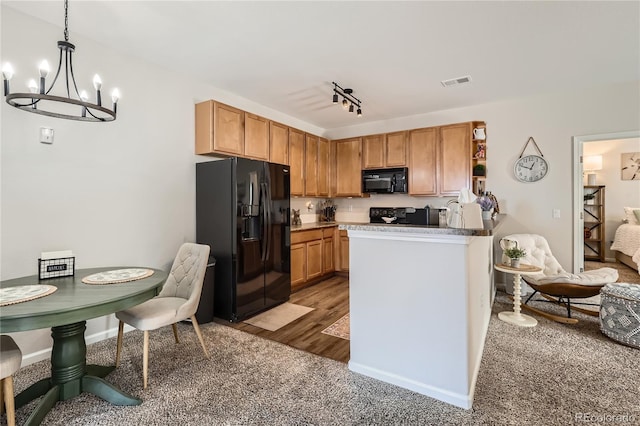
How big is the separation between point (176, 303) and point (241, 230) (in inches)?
42.0

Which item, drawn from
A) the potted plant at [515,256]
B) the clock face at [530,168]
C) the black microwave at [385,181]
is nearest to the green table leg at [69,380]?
the potted plant at [515,256]

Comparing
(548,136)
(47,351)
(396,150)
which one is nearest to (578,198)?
(548,136)

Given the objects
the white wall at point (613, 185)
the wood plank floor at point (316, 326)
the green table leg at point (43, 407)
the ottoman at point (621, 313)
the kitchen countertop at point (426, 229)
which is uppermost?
the white wall at point (613, 185)

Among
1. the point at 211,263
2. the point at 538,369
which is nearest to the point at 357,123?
the point at 211,263

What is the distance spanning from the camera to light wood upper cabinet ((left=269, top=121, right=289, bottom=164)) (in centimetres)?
430

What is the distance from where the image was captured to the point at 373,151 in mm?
5246

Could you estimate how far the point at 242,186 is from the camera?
3281 mm

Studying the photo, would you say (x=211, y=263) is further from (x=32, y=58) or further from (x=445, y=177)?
(x=445, y=177)

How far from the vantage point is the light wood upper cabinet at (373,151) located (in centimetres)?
517

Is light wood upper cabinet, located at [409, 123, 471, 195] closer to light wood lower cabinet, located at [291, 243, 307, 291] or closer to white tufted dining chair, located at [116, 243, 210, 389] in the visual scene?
light wood lower cabinet, located at [291, 243, 307, 291]

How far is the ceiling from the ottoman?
7.48 ft

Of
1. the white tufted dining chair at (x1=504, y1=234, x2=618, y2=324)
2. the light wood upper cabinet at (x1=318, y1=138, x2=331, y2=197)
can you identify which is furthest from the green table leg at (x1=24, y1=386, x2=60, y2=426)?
the white tufted dining chair at (x1=504, y1=234, x2=618, y2=324)

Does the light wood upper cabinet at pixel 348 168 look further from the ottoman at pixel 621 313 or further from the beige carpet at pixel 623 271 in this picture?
the beige carpet at pixel 623 271

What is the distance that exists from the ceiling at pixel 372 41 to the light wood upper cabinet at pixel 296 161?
879 millimetres
